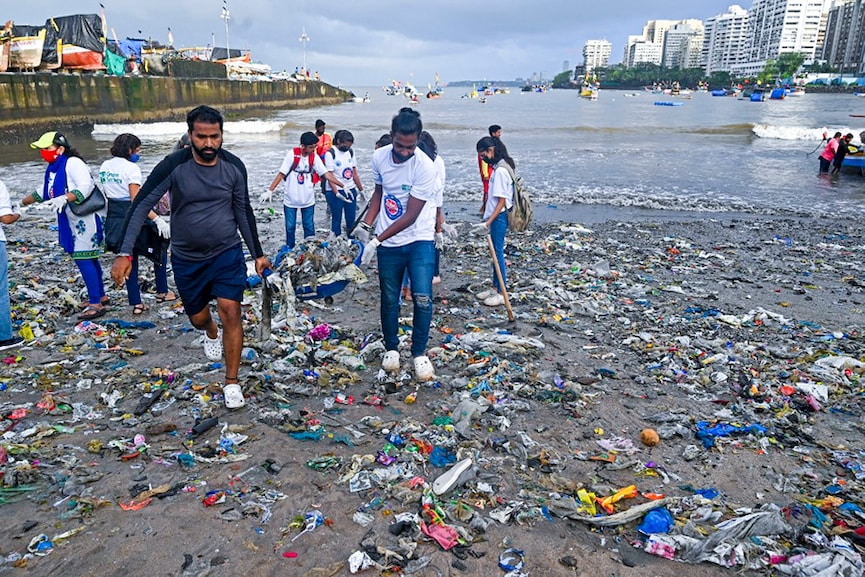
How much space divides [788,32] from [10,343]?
20770cm

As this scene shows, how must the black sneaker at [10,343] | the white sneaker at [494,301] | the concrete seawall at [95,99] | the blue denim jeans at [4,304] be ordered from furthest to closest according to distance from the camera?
the concrete seawall at [95,99]
the white sneaker at [494,301]
the black sneaker at [10,343]
the blue denim jeans at [4,304]

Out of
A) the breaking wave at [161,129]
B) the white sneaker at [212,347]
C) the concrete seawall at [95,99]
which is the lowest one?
the white sneaker at [212,347]

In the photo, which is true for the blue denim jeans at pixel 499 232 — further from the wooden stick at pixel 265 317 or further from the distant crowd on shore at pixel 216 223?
the wooden stick at pixel 265 317

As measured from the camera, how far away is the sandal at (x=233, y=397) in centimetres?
388

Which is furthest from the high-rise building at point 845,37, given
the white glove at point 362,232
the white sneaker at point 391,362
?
the white sneaker at point 391,362

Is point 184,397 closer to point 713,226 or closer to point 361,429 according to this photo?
point 361,429

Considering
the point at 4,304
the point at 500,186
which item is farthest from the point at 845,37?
the point at 4,304

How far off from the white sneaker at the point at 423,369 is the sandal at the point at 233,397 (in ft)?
4.40

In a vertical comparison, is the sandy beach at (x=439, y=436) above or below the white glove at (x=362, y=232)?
below

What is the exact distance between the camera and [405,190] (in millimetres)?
4203

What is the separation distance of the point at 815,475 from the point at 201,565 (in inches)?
138

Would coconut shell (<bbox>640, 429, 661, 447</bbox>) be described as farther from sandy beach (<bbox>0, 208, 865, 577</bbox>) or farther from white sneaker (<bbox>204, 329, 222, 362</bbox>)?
white sneaker (<bbox>204, 329, 222, 362</bbox>)

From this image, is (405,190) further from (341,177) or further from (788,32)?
(788,32)

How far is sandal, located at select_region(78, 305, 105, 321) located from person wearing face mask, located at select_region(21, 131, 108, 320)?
1.26 ft
